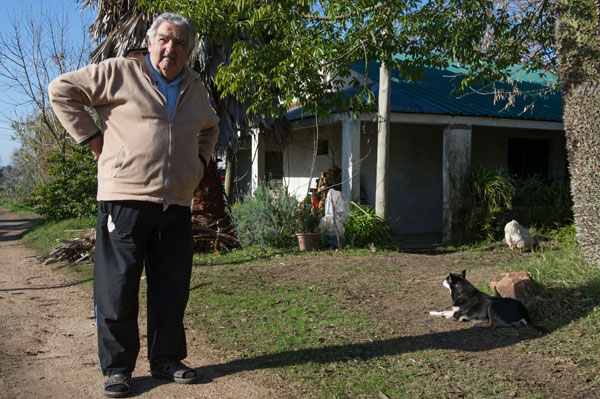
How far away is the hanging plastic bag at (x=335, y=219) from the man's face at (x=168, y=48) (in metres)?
6.50

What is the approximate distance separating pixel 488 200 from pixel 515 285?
5767 mm

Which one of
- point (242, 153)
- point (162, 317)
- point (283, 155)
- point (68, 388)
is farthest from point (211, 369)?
point (242, 153)

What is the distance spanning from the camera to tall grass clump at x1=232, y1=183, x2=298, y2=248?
31.3 feet

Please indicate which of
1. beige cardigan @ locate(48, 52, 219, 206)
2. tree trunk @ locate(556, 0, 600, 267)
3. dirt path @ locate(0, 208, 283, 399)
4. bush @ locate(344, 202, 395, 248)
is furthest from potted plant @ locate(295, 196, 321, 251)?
beige cardigan @ locate(48, 52, 219, 206)

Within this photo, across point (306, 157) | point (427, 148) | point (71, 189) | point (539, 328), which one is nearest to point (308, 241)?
point (306, 157)

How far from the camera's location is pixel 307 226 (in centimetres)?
971

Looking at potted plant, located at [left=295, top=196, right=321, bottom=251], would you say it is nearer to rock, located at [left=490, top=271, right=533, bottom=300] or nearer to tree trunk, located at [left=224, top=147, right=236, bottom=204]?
tree trunk, located at [left=224, top=147, right=236, bottom=204]

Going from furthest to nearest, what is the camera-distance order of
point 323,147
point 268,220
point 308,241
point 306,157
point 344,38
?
point 306,157 → point 323,147 → point 268,220 → point 308,241 → point 344,38

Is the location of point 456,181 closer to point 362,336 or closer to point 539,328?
point 539,328

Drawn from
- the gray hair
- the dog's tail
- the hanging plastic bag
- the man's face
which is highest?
the gray hair

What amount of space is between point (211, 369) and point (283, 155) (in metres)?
10.8

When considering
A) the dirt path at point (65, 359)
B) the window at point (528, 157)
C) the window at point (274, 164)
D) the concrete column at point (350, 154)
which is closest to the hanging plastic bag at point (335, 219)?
the concrete column at point (350, 154)

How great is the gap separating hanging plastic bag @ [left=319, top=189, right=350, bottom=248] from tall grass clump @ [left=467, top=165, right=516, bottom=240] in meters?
2.76

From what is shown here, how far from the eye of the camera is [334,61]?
7.42 m
